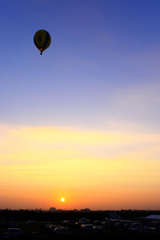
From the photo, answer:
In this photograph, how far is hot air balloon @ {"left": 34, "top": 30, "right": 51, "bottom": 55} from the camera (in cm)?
4791

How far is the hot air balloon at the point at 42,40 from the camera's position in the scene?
157 ft

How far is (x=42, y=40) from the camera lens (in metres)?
48.1
